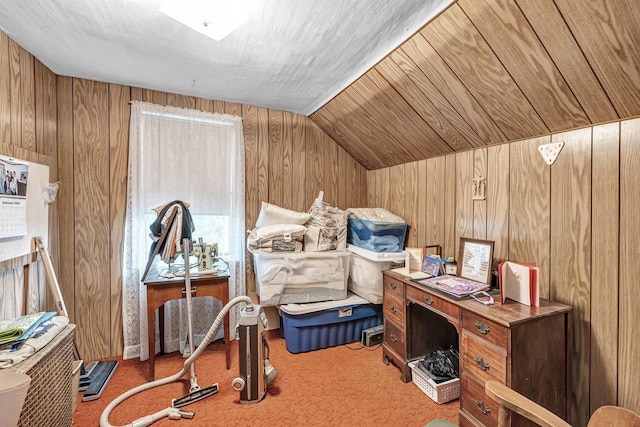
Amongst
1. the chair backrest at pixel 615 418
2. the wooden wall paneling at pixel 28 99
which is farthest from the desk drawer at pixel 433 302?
the wooden wall paneling at pixel 28 99

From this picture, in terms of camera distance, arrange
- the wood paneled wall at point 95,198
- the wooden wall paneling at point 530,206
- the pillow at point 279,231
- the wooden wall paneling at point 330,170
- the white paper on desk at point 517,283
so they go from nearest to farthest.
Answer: the white paper on desk at point 517,283 < the wooden wall paneling at point 530,206 < the wood paneled wall at point 95,198 < the pillow at point 279,231 < the wooden wall paneling at point 330,170

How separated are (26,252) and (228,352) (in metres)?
1.49

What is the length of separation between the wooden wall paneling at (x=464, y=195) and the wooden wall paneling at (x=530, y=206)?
30cm

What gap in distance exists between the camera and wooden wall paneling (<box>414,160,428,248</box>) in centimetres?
255

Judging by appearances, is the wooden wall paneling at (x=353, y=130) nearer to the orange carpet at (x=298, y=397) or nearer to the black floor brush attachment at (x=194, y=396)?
the orange carpet at (x=298, y=397)

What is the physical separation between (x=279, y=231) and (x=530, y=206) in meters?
1.84

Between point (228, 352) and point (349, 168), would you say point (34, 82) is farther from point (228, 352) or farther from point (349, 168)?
point (349, 168)

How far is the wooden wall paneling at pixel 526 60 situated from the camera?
1.27 meters

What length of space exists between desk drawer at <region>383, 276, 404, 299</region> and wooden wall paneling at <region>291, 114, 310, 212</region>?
1210 mm

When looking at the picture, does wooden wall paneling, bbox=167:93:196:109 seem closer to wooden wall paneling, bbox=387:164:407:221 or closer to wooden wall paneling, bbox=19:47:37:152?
wooden wall paneling, bbox=19:47:37:152

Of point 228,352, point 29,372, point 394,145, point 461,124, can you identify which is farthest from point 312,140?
point 29,372

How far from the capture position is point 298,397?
1873 mm

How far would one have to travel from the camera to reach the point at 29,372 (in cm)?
117

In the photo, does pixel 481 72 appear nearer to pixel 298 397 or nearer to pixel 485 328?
pixel 485 328
